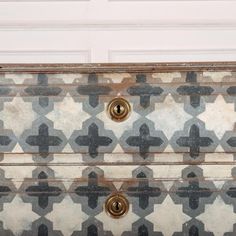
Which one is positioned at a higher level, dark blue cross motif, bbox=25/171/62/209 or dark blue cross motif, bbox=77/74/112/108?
dark blue cross motif, bbox=77/74/112/108

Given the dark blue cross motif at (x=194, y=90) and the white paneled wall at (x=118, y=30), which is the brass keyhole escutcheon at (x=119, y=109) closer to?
the dark blue cross motif at (x=194, y=90)

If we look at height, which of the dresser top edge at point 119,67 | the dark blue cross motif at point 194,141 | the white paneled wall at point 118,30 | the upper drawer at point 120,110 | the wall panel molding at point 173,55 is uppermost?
the white paneled wall at point 118,30

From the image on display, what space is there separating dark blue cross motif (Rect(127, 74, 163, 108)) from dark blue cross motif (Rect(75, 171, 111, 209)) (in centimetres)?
24

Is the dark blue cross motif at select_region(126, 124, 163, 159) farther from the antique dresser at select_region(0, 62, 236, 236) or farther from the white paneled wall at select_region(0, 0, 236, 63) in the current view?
the white paneled wall at select_region(0, 0, 236, 63)

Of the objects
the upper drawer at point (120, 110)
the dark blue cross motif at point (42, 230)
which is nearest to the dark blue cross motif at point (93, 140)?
the upper drawer at point (120, 110)

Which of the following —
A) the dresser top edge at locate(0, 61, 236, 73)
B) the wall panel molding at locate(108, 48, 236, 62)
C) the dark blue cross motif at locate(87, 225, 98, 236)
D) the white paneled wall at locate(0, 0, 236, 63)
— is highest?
the white paneled wall at locate(0, 0, 236, 63)

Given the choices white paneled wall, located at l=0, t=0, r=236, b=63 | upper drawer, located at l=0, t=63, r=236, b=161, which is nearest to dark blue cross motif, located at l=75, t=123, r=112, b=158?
upper drawer, located at l=0, t=63, r=236, b=161

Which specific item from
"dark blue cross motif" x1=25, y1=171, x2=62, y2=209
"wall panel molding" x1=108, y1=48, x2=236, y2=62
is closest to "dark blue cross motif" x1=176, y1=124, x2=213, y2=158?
"dark blue cross motif" x1=25, y1=171, x2=62, y2=209

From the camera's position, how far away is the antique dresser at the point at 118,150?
105 cm

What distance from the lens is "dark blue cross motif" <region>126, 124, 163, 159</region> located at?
3.49 feet

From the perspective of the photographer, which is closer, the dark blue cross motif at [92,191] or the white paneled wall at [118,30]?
the dark blue cross motif at [92,191]

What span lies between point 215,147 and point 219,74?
20cm

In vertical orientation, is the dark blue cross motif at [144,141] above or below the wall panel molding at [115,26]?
below

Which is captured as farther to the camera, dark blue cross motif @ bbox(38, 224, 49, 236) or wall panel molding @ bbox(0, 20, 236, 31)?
wall panel molding @ bbox(0, 20, 236, 31)
